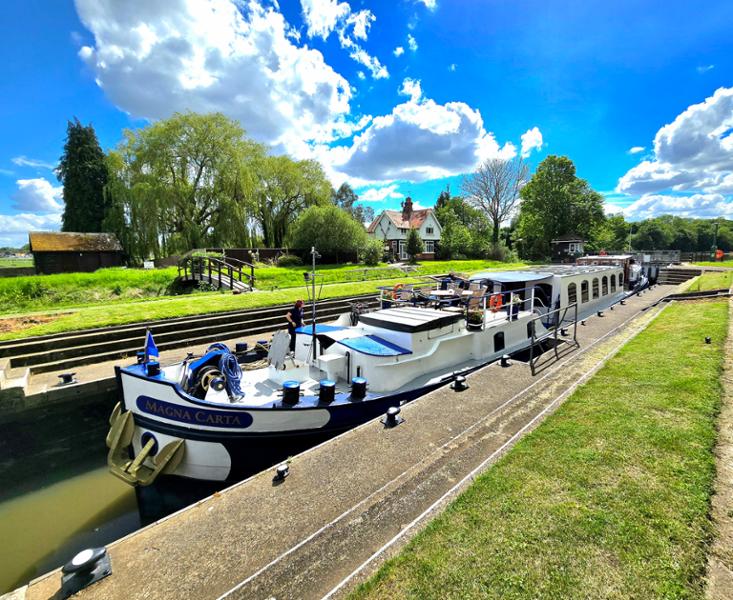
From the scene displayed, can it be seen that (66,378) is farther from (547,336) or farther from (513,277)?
(513,277)

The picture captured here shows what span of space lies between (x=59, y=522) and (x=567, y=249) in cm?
4876

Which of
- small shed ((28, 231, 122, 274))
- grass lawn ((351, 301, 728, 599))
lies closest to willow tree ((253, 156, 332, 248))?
small shed ((28, 231, 122, 274))

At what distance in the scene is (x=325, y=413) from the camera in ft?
20.9

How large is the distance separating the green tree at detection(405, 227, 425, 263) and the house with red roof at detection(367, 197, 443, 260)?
4091 mm

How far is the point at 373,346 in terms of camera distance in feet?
25.0

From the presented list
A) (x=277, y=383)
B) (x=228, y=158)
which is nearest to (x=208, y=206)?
(x=228, y=158)

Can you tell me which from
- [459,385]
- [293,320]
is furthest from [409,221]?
[459,385]

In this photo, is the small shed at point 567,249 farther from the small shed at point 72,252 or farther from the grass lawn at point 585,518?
the small shed at point 72,252

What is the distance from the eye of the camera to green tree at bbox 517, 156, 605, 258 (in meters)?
47.3

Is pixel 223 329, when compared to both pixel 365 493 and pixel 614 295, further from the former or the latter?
pixel 614 295

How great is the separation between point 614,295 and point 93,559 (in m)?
20.9

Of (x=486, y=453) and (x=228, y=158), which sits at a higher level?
(x=228, y=158)

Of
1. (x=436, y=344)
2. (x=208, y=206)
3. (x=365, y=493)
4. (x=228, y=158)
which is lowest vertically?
(x=365, y=493)

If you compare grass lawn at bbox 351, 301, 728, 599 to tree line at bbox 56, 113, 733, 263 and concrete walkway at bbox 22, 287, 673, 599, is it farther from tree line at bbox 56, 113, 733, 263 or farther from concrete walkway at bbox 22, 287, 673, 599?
tree line at bbox 56, 113, 733, 263
